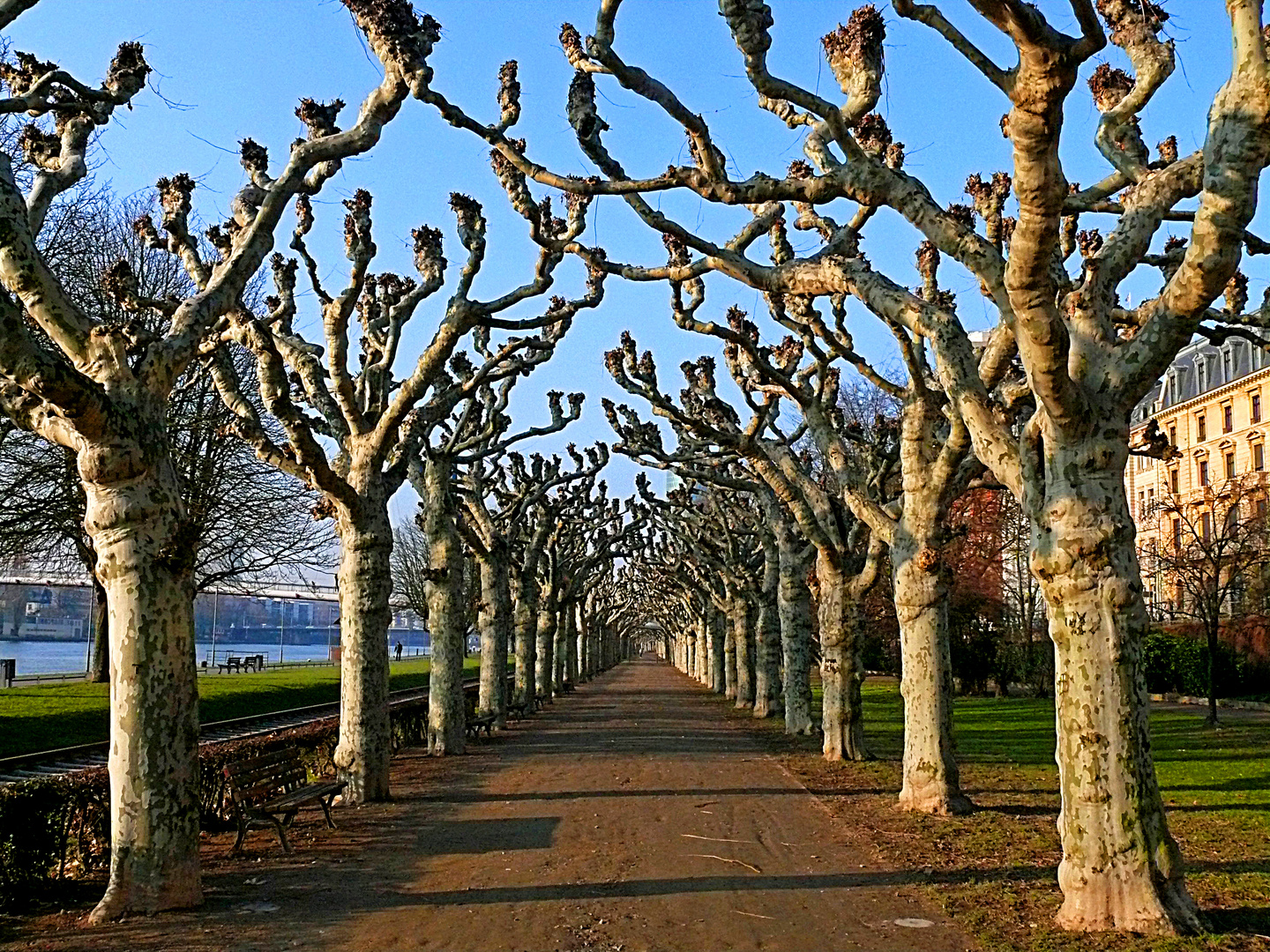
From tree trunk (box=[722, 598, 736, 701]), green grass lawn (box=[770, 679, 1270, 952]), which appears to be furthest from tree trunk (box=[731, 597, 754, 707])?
green grass lawn (box=[770, 679, 1270, 952])

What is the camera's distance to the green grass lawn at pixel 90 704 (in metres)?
18.6

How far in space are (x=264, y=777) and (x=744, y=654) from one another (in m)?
22.5

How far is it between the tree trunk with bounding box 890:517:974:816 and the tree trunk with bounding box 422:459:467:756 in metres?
7.99

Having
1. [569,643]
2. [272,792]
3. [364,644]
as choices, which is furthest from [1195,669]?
[272,792]

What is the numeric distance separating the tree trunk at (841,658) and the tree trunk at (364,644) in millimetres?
6954

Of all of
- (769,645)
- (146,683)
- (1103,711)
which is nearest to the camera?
(1103,711)

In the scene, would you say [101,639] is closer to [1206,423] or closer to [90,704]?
[90,704]

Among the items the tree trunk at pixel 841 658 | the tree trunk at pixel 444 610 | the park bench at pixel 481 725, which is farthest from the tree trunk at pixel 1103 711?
the park bench at pixel 481 725

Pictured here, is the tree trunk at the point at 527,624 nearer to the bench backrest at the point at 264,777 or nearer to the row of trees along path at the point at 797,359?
the row of trees along path at the point at 797,359

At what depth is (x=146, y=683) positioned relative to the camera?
772 centimetres

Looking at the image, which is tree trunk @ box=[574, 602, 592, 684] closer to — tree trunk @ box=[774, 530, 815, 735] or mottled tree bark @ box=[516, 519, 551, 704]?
mottled tree bark @ box=[516, 519, 551, 704]

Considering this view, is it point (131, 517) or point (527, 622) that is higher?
point (131, 517)

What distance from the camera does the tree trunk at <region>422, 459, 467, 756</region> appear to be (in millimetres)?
17859

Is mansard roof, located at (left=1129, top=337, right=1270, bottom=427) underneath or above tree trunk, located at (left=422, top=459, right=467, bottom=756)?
above
